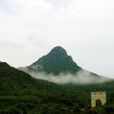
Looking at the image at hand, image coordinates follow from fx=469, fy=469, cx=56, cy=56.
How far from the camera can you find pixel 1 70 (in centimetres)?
14975

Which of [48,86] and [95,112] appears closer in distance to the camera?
[95,112]

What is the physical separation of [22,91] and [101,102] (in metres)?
61.1

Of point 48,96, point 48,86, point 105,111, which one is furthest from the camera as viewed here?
point 48,86

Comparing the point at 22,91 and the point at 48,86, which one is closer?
the point at 22,91

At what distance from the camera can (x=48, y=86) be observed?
159875 mm

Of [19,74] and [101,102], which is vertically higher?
[19,74]

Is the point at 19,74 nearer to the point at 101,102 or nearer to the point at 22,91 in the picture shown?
the point at 22,91

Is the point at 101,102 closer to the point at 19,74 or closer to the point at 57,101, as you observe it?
the point at 57,101

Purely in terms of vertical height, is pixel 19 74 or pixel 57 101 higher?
pixel 19 74

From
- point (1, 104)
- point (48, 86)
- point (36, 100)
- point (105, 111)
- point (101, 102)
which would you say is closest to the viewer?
point (105, 111)

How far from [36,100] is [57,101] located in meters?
7.28

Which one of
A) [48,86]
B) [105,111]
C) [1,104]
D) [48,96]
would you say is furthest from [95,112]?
[48,86]

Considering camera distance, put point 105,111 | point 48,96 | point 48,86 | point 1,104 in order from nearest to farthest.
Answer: point 105,111 → point 1,104 → point 48,96 → point 48,86

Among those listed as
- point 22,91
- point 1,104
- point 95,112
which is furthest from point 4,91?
point 95,112
